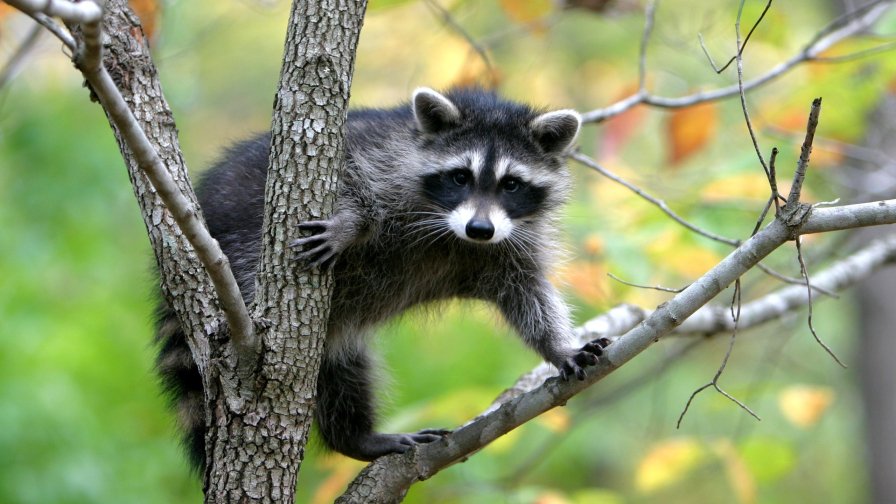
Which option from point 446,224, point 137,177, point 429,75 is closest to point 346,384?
point 446,224

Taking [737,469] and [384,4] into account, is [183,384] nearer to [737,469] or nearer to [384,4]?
[384,4]

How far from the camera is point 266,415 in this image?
2.72 m

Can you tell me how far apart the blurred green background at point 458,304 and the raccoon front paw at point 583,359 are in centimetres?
95

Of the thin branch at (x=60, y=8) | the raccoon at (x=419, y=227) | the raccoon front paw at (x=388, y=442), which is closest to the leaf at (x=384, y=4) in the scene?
the raccoon at (x=419, y=227)

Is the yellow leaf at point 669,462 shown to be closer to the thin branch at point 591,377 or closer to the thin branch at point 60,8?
the thin branch at point 591,377

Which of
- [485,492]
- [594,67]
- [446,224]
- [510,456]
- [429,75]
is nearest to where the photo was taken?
[446,224]

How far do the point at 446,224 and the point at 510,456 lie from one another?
3.31 metres

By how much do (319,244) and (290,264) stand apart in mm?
110

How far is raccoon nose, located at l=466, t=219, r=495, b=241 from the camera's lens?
3.42m

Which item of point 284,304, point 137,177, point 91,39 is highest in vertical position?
point 137,177

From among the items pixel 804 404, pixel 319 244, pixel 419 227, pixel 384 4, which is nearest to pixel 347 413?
pixel 419 227

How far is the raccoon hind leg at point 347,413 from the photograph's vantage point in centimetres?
379

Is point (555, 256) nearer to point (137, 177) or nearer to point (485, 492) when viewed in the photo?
point (485, 492)

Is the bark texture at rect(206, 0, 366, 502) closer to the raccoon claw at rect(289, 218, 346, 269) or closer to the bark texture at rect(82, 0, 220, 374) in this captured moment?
the raccoon claw at rect(289, 218, 346, 269)
